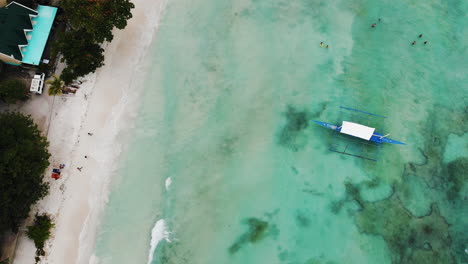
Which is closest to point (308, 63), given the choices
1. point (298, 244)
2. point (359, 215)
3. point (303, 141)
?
point (303, 141)

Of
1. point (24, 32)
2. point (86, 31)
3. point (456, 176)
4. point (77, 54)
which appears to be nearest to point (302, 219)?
point (456, 176)

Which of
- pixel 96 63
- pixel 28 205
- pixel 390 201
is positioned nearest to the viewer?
pixel 28 205

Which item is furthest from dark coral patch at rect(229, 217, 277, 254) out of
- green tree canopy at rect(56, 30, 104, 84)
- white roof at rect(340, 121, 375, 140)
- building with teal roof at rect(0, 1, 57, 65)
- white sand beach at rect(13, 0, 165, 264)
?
building with teal roof at rect(0, 1, 57, 65)

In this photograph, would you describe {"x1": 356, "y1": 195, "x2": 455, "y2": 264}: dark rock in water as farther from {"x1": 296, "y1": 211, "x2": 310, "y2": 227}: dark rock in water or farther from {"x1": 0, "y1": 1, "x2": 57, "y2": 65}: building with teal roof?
{"x1": 0, "y1": 1, "x2": 57, "y2": 65}: building with teal roof

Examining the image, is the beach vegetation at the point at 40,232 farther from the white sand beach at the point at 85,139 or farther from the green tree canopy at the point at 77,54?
the green tree canopy at the point at 77,54

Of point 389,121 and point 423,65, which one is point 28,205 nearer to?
point 389,121

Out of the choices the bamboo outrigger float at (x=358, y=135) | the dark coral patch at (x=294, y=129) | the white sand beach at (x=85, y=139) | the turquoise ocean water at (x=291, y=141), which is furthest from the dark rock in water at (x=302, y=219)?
the white sand beach at (x=85, y=139)

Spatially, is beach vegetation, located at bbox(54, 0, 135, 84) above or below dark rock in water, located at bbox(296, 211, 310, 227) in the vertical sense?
above
